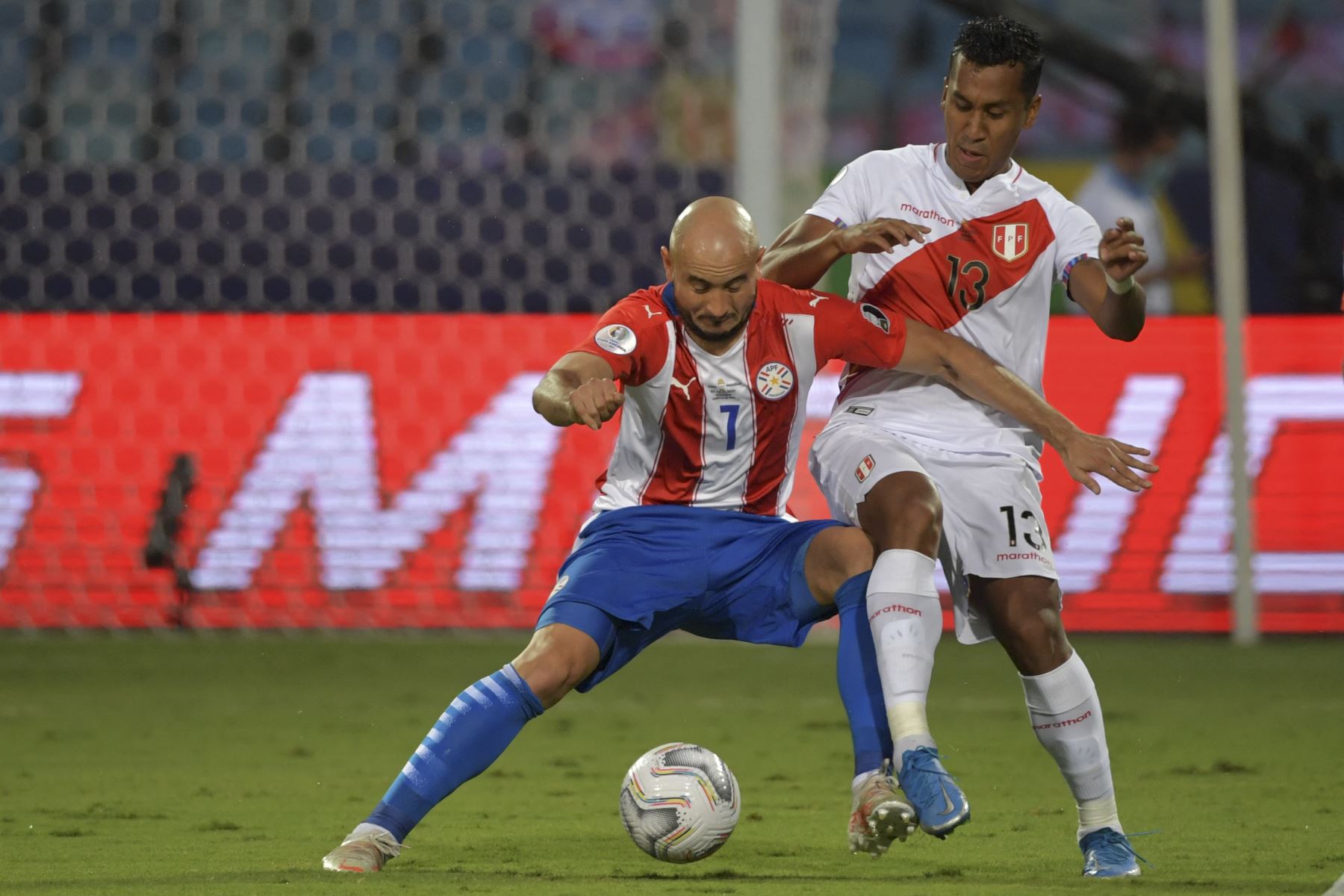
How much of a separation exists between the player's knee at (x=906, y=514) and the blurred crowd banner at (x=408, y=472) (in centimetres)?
461

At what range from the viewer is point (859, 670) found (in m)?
3.95

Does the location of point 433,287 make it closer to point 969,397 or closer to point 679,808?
point 969,397

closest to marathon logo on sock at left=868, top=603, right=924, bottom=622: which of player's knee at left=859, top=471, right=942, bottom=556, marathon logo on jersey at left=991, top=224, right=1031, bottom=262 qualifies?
player's knee at left=859, top=471, right=942, bottom=556

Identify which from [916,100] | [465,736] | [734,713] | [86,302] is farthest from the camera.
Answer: [916,100]

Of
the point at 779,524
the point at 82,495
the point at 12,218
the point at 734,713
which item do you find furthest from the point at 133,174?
the point at 779,524

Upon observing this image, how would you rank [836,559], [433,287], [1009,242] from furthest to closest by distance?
[433,287] → [1009,242] → [836,559]

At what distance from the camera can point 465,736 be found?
385 centimetres

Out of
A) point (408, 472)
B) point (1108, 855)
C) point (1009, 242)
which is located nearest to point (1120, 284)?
point (1009, 242)

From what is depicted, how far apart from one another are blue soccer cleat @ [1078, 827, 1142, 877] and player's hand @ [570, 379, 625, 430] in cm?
129

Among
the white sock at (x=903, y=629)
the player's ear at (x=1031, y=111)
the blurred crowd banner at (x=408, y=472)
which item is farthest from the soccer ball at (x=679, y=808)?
the blurred crowd banner at (x=408, y=472)

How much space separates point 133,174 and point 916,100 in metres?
4.54

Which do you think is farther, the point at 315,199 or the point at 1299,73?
the point at 1299,73

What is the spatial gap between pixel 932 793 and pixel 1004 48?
5.00 feet

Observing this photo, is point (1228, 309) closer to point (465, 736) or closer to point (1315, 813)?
point (1315, 813)
